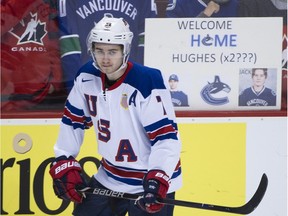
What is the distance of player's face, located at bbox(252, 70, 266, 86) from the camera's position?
5.19m

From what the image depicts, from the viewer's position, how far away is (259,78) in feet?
17.0

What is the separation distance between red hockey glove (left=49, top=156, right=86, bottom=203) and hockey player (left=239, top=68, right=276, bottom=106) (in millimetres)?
1227

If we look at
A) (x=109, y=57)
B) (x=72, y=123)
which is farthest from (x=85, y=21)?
(x=109, y=57)

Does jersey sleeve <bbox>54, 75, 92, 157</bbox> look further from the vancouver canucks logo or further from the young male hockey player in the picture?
the vancouver canucks logo

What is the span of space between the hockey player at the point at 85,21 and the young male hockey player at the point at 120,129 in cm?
91

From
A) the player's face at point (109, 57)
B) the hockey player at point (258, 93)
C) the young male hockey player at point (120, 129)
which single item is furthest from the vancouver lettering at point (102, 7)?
the player's face at point (109, 57)

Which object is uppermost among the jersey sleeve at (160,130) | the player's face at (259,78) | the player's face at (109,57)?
the player's face at (109,57)

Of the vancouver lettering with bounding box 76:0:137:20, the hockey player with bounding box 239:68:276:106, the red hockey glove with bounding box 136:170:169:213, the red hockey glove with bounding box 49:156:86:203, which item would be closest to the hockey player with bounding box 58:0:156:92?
the vancouver lettering with bounding box 76:0:137:20

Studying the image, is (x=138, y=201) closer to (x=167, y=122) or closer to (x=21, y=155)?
(x=167, y=122)

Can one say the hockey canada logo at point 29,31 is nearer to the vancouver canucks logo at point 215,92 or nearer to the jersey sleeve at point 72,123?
the vancouver canucks logo at point 215,92

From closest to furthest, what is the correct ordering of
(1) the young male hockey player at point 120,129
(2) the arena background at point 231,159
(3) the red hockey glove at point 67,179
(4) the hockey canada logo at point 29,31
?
(1) the young male hockey player at point 120,129 < (3) the red hockey glove at point 67,179 < (2) the arena background at point 231,159 < (4) the hockey canada logo at point 29,31

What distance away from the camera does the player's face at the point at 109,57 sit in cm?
411

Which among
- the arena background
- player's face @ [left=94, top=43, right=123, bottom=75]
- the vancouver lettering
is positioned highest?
the vancouver lettering

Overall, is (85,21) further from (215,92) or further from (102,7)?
(215,92)
